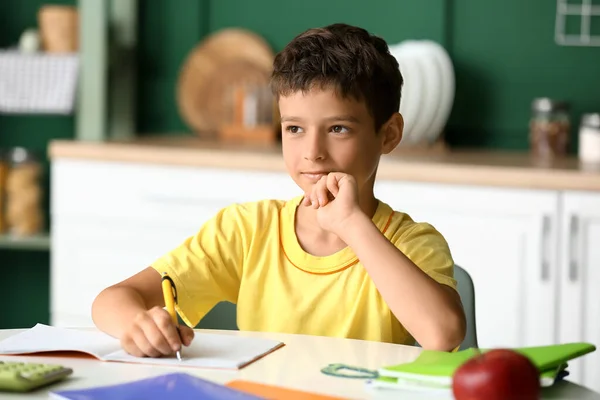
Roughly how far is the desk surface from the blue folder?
5 cm

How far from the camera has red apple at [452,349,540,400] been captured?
3.01 feet

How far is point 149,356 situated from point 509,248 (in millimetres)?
1451

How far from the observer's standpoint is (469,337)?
1639mm

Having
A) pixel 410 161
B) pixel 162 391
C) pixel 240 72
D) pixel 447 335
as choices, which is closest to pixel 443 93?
pixel 410 161

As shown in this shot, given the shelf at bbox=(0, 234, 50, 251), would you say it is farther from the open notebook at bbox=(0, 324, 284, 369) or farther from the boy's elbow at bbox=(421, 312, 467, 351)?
the boy's elbow at bbox=(421, 312, 467, 351)

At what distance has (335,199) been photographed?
1412 mm

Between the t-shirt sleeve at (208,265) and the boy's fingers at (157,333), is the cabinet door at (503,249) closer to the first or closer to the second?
the t-shirt sleeve at (208,265)

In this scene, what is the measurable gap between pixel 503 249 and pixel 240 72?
3.81 feet

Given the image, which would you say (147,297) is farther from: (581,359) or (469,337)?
(581,359)

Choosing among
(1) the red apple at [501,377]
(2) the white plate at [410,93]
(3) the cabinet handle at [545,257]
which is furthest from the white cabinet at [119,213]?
(1) the red apple at [501,377]

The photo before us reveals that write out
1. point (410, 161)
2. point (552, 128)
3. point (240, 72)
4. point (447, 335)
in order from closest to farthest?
point (447, 335) → point (410, 161) → point (552, 128) → point (240, 72)

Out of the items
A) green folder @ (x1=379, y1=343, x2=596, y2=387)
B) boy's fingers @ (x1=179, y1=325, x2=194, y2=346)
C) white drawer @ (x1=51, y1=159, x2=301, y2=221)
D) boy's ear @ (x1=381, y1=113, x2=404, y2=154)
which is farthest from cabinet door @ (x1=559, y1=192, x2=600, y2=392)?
boy's fingers @ (x1=179, y1=325, x2=194, y2=346)

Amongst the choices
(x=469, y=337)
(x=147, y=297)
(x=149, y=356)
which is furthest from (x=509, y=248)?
(x=149, y=356)

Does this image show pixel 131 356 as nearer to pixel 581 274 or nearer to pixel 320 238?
pixel 320 238
